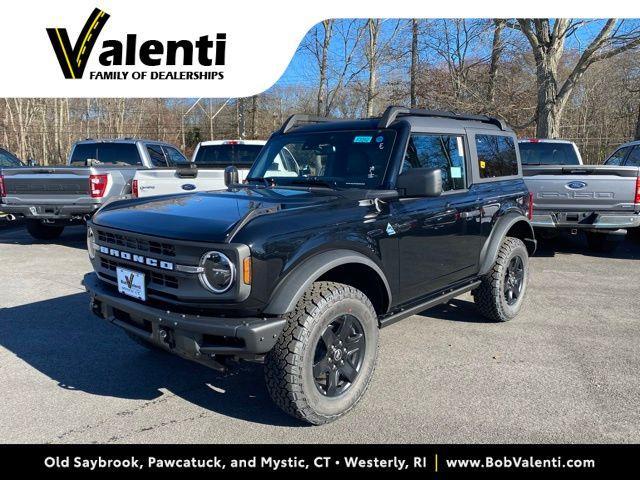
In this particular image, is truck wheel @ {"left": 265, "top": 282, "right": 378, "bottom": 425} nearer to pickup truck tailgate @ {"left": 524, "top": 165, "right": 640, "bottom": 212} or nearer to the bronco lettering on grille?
the bronco lettering on grille

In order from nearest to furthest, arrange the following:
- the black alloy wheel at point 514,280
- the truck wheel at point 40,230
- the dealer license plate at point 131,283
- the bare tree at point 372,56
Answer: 1. the dealer license plate at point 131,283
2. the black alloy wheel at point 514,280
3. the truck wheel at point 40,230
4. the bare tree at point 372,56

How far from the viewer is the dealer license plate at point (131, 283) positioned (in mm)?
2967

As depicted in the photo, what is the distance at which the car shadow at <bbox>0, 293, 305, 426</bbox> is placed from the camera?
3.35 metres

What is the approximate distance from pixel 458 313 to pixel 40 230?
854 cm

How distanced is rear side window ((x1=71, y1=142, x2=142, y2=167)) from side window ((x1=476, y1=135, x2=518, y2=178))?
298 inches

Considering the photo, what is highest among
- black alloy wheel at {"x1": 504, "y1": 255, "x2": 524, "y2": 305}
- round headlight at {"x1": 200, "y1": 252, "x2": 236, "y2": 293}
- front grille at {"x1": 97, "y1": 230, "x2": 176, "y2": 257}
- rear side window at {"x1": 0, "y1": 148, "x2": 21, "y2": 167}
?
rear side window at {"x1": 0, "y1": 148, "x2": 21, "y2": 167}

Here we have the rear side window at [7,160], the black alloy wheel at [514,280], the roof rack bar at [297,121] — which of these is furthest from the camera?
the rear side window at [7,160]

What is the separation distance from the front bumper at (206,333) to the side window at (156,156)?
8117 mm

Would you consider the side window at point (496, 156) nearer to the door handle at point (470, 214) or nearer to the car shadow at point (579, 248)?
the door handle at point (470, 214)

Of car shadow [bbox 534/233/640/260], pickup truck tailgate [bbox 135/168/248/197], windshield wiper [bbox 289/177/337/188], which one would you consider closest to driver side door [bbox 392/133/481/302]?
windshield wiper [bbox 289/177/337/188]

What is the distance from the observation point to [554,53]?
583 inches

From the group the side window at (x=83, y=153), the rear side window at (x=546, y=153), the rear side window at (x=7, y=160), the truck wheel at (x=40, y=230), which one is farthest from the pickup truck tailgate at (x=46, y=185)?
the rear side window at (x=546, y=153)

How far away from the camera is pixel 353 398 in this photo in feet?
10.4
